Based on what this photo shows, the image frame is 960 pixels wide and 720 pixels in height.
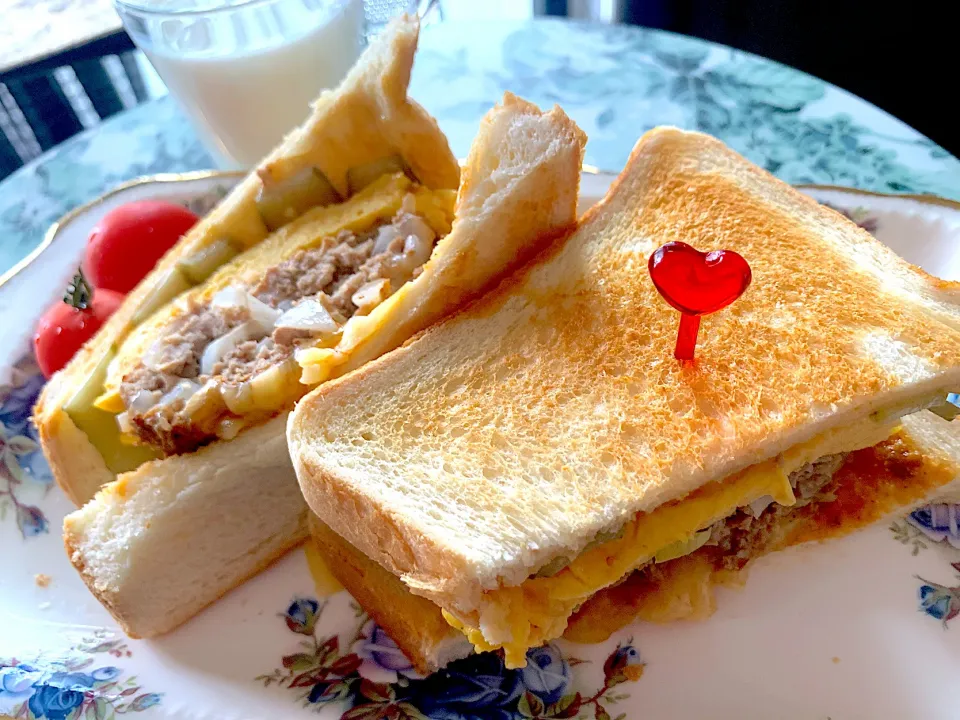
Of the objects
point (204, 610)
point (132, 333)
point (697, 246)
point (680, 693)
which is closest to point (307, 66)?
point (132, 333)

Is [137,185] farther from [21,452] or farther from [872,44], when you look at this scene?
[872,44]

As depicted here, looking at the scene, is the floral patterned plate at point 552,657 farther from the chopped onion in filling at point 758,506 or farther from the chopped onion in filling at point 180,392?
the chopped onion in filling at point 180,392

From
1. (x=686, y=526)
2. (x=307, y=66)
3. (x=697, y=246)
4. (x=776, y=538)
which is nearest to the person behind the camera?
(x=686, y=526)

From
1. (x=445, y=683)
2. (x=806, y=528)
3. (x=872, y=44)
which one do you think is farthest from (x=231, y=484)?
(x=872, y=44)

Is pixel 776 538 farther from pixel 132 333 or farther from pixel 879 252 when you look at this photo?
pixel 132 333

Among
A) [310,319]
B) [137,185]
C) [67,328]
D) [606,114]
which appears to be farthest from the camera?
[606,114]

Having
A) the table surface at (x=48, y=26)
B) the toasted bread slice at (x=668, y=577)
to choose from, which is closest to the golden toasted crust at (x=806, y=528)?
the toasted bread slice at (x=668, y=577)
